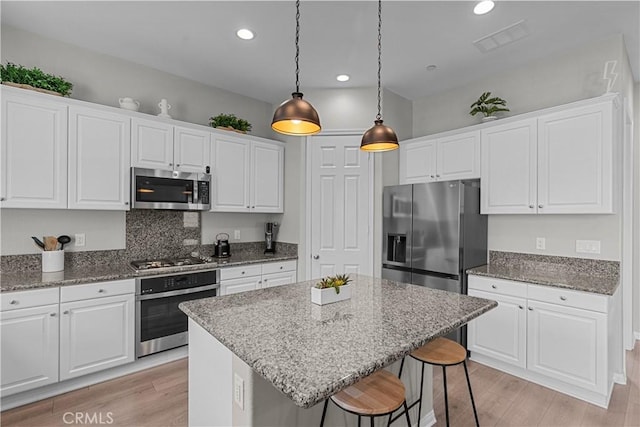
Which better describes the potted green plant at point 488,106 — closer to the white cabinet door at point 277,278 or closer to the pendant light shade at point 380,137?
the pendant light shade at point 380,137

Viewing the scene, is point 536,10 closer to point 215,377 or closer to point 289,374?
point 289,374

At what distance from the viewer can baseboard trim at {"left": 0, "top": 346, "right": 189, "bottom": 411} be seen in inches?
92.3

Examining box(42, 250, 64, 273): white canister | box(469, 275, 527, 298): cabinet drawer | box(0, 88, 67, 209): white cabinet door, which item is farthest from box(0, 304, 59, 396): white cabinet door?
box(469, 275, 527, 298): cabinet drawer

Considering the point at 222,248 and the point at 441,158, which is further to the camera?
the point at 222,248

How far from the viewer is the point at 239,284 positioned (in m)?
3.46

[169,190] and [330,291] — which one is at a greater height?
[169,190]

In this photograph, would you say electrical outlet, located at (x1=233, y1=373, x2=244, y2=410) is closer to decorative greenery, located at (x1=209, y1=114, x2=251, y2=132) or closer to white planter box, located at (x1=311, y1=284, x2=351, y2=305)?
white planter box, located at (x1=311, y1=284, x2=351, y2=305)

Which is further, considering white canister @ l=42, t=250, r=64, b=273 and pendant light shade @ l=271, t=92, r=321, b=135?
white canister @ l=42, t=250, r=64, b=273

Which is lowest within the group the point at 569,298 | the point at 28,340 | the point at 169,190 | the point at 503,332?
the point at 503,332

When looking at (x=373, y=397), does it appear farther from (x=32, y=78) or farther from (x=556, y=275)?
(x=32, y=78)

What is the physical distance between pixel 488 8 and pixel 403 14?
0.62 m

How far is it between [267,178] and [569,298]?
3.24 meters

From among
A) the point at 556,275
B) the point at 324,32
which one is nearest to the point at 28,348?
the point at 324,32

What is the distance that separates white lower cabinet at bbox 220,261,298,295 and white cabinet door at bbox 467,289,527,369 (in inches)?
80.0
